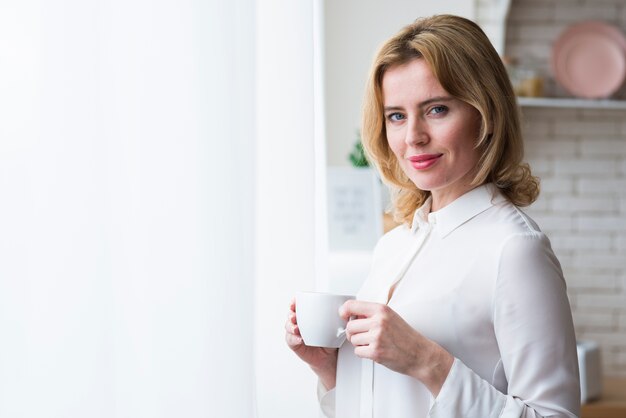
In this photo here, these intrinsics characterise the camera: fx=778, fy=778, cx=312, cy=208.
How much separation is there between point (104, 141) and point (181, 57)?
10 cm

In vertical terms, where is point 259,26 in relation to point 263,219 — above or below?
above

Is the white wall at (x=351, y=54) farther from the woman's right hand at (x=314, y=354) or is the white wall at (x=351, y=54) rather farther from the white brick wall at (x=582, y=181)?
the woman's right hand at (x=314, y=354)

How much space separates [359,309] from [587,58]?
2.96 m

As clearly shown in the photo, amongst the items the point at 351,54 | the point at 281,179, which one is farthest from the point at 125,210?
the point at 351,54

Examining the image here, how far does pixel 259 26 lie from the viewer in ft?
2.67

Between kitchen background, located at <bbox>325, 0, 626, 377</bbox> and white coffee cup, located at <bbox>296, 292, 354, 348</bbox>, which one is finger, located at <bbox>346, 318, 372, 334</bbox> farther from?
kitchen background, located at <bbox>325, 0, 626, 377</bbox>

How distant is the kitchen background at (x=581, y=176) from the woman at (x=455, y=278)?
8.25ft

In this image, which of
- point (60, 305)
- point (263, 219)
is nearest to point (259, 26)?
point (263, 219)

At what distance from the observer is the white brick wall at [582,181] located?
11.4 ft

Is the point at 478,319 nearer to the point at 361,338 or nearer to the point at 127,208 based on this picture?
the point at 361,338

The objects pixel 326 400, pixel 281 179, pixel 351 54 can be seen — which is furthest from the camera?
pixel 351 54

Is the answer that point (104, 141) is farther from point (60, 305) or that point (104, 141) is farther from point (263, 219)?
point (263, 219)

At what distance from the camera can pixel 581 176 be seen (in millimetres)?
3484

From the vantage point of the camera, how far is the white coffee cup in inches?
32.8
